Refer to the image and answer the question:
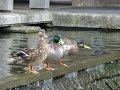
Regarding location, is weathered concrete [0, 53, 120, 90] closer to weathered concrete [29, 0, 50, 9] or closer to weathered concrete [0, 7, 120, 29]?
weathered concrete [0, 7, 120, 29]

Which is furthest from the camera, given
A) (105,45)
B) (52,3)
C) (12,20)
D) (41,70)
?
(52,3)

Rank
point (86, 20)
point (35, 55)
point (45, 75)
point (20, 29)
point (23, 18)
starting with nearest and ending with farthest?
point (35, 55) < point (45, 75) < point (20, 29) < point (23, 18) < point (86, 20)

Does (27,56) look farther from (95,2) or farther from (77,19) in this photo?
(95,2)

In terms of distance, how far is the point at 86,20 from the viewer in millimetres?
19688

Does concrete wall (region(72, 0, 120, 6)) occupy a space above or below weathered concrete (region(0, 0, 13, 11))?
below

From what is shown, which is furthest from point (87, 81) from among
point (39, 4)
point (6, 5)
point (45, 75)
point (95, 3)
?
point (95, 3)

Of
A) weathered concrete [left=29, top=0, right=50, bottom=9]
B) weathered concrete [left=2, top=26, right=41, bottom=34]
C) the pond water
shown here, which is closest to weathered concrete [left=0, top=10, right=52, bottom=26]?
weathered concrete [left=2, top=26, right=41, bottom=34]

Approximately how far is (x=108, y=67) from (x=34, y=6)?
42.9ft

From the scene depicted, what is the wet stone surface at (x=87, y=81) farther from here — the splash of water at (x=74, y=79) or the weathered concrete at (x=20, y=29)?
the weathered concrete at (x=20, y=29)

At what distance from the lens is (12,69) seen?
8.85m

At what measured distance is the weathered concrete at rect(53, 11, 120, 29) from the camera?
19312 millimetres

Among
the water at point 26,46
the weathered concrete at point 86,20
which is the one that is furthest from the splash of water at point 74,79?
the weathered concrete at point 86,20

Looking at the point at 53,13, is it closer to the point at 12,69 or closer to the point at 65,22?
the point at 65,22

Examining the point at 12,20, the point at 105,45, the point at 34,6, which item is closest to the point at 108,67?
the point at 105,45
